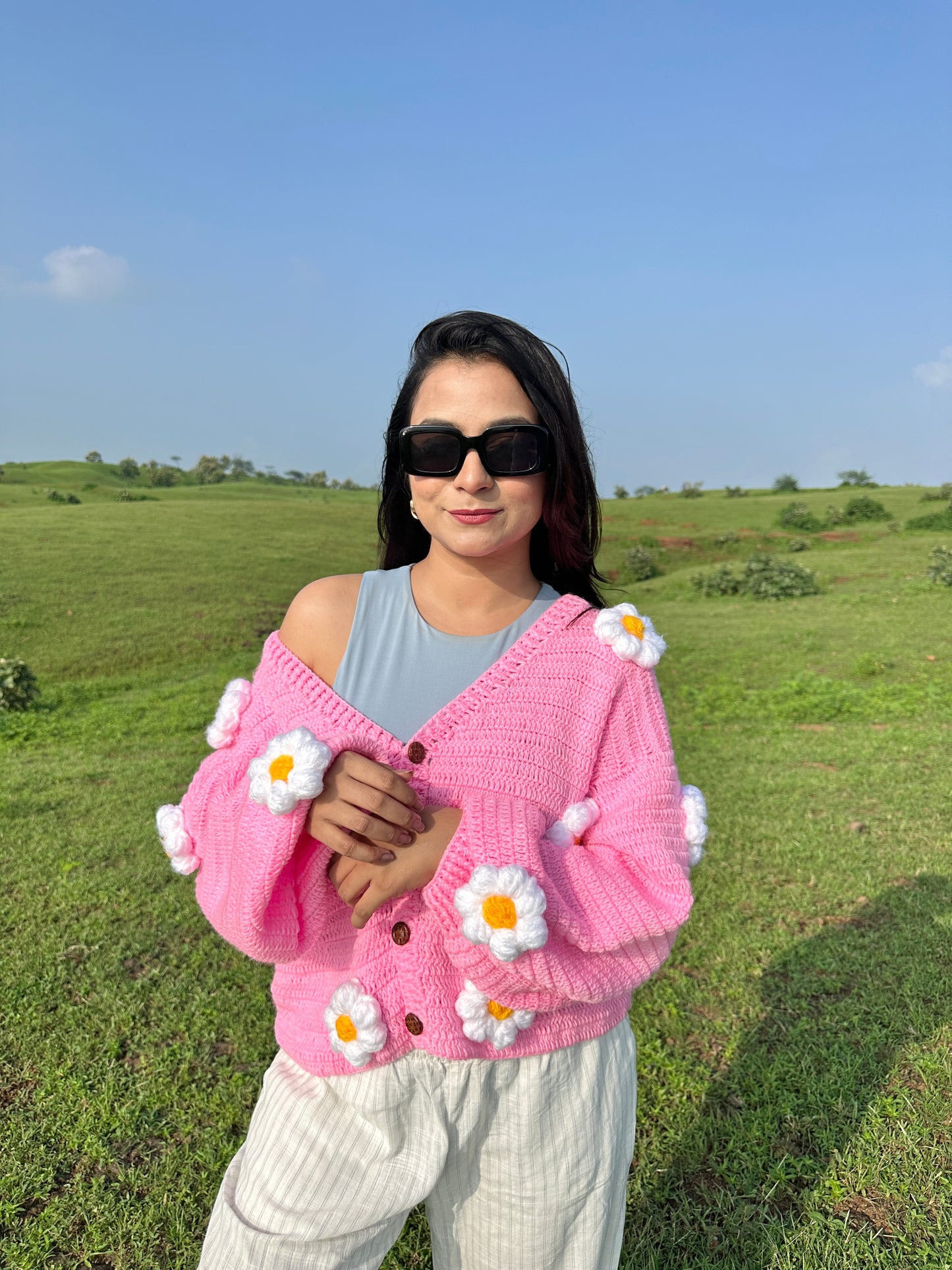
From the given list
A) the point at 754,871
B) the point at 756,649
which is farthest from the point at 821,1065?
the point at 756,649

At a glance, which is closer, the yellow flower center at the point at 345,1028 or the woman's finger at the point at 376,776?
the woman's finger at the point at 376,776

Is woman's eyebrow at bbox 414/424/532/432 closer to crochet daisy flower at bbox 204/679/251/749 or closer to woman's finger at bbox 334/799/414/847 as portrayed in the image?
crochet daisy flower at bbox 204/679/251/749

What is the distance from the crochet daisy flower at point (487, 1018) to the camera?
4.67ft

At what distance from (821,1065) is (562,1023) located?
2.33 metres

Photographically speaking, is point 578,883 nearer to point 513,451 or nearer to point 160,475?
point 513,451

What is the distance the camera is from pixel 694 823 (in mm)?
1548

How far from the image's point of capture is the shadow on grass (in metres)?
2.57

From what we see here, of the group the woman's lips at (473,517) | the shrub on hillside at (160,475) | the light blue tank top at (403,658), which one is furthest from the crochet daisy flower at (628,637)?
the shrub on hillside at (160,475)

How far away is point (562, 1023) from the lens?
1.52m

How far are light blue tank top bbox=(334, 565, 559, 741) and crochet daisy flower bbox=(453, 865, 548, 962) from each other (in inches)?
14.7

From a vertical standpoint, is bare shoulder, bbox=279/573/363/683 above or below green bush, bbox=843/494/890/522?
above

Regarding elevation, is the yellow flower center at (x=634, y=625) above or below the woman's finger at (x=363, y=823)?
above

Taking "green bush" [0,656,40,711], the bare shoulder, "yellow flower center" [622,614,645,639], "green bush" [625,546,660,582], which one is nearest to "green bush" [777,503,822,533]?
"green bush" [625,546,660,582]

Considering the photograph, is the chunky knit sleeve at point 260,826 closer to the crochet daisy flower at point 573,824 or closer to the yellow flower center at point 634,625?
the crochet daisy flower at point 573,824
